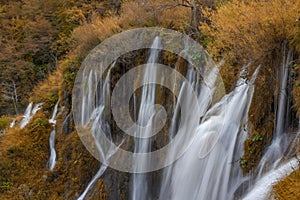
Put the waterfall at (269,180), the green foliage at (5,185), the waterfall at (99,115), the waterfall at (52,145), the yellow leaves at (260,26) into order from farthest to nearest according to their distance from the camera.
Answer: the waterfall at (52,145), the green foliage at (5,185), the waterfall at (99,115), the yellow leaves at (260,26), the waterfall at (269,180)

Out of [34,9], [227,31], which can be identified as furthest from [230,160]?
[34,9]

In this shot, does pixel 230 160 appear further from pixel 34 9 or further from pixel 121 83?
pixel 34 9

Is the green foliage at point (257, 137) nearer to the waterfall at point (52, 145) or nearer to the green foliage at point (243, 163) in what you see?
the green foliage at point (243, 163)

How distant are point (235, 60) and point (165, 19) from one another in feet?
14.7

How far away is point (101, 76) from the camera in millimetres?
Answer: 11664

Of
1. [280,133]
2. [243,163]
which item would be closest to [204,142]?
[243,163]

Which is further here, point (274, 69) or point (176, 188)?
point (176, 188)

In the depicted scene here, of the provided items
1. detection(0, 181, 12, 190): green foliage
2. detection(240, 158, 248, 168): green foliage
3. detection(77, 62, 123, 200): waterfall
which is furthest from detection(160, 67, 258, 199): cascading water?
detection(0, 181, 12, 190): green foliage

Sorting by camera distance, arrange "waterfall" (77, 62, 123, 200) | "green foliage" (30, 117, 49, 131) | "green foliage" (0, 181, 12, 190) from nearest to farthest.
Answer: "waterfall" (77, 62, 123, 200), "green foliage" (0, 181, 12, 190), "green foliage" (30, 117, 49, 131)

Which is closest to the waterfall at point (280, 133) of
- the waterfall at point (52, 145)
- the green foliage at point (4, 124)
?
the waterfall at point (52, 145)

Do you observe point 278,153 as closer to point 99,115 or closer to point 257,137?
point 257,137

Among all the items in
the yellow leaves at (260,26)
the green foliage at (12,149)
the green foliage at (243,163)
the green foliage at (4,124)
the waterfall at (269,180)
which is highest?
the yellow leaves at (260,26)

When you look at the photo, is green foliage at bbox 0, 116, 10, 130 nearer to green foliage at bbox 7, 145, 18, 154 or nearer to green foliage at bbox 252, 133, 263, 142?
green foliage at bbox 7, 145, 18, 154

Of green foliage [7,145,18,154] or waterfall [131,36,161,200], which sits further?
green foliage [7,145,18,154]
